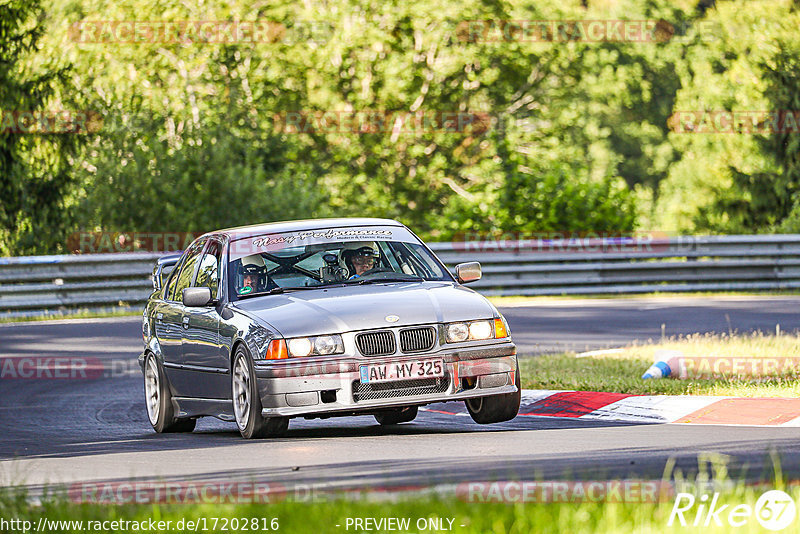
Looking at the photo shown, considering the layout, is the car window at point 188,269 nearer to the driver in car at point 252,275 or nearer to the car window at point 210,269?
the car window at point 210,269

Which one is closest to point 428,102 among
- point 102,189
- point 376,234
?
point 102,189

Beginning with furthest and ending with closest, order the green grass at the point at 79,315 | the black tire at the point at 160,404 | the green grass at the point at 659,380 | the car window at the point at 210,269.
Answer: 1. the green grass at the point at 79,315
2. the green grass at the point at 659,380
3. the black tire at the point at 160,404
4. the car window at the point at 210,269

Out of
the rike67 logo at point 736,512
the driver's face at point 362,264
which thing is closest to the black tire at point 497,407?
the driver's face at point 362,264

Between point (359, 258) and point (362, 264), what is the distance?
6 centimetres

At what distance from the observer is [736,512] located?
18.6ft

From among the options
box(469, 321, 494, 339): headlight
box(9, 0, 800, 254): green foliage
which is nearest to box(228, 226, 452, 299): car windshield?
box(469, 321, 494, 339): headlight

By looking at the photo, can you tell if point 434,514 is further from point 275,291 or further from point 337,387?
point 275,291

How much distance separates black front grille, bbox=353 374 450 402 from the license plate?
0.03 metres

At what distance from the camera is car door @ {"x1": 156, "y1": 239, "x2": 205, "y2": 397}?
11078 millimetres

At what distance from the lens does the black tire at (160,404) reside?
36.9 feet

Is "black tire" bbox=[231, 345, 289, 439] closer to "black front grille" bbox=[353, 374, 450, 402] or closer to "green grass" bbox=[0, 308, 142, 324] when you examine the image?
"black front grille" bbox=[353, 374, 450, 402]

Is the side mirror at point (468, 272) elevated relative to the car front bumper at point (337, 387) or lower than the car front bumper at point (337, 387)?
elevated

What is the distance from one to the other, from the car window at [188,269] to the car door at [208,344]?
0.40 m

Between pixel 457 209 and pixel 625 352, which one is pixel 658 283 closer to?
pixel 457 209
